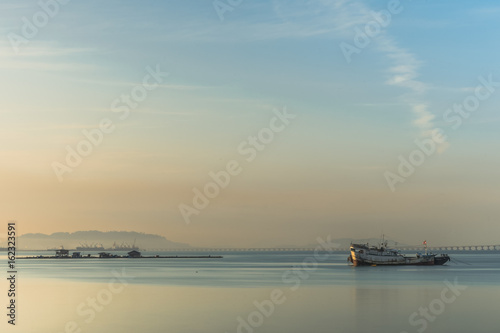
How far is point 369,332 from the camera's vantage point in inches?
1799

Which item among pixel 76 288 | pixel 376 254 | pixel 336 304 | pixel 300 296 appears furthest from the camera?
pixel 376 254

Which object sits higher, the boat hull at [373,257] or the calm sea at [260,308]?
the boat hull at [373,257]

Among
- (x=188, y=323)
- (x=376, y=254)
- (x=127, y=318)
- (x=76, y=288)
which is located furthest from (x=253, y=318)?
(x=376, y=254)

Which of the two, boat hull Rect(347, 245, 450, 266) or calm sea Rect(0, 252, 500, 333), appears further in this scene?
boat hull Rect(347, 245, 450, 266)

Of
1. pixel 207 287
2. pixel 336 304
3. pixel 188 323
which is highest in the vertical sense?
pixel 207 287

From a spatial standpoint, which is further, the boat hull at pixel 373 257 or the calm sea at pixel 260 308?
the boat hull at pixel 373 257

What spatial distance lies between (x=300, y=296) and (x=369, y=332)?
1034 inches

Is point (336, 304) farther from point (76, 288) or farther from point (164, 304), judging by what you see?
point (76, 288)

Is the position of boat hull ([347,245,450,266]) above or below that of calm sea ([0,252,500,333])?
above

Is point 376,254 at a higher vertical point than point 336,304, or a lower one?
higher

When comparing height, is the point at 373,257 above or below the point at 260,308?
above

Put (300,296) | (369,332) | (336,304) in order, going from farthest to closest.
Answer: (300,296) → (336,304) → (369,332)

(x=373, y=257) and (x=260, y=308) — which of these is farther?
(x=373, y=257)

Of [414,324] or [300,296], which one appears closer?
[414,324]
